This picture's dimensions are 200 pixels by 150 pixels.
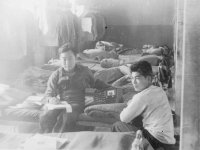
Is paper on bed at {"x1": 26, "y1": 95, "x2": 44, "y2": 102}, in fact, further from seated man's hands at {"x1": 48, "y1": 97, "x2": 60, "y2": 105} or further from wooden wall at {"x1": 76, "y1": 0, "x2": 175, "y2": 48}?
wooden wall at {"x1": 76, "y1": 0, "x2": 175, "y2": 48}

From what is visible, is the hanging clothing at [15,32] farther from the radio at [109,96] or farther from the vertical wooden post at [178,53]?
the vertical wooden post at [178,53]

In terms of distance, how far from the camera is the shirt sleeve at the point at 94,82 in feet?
9.07

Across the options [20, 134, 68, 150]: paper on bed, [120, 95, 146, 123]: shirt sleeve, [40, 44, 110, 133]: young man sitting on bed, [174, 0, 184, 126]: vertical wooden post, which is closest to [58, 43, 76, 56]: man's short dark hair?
[40, 44, 110, 133]: young man sitting on bed

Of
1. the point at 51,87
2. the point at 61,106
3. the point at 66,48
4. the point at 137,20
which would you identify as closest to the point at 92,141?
the point at 61,106

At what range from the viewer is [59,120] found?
2.84 meters

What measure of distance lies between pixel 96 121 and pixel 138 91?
52cm

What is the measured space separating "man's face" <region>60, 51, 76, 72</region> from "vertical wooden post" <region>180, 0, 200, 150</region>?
108 centimetres

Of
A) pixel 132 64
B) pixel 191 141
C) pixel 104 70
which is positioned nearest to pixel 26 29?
pixel 104 70

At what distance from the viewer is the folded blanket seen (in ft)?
8.88

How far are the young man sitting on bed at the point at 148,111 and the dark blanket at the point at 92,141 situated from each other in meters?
0.09

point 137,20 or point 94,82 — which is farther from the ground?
point 137,20

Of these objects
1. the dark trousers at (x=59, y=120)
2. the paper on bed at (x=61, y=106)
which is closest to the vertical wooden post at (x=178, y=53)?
the dark trousers at (x=59, y=120)

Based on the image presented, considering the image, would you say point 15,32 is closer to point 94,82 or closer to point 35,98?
point 35,98

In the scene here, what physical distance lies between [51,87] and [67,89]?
0.55ft
